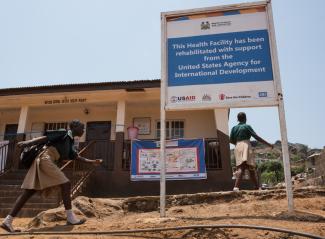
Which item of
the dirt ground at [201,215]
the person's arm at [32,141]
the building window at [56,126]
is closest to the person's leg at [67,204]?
the dirt ground at [201,215]

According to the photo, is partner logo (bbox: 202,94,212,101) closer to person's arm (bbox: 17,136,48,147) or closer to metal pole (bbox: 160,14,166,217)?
metal pole (bbox: 160,14,166,217)

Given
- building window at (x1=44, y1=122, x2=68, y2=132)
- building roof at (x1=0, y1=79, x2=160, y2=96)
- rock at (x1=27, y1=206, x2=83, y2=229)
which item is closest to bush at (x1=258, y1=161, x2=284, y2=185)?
building window at (x1=44, y1=122, x2=68, y2=132)

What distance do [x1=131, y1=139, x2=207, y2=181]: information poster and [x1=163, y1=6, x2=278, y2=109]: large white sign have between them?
5015 mm

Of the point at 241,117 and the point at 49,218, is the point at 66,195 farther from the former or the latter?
the point at 241,117

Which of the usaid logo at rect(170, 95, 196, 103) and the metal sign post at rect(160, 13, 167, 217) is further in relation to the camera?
the usaid logo at rect(170, 95, 196, 103)

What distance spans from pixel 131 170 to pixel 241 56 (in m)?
6.07

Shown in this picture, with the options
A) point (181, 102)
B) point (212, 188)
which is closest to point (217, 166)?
point (212, 188)

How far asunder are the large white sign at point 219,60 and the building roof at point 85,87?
20.1ft

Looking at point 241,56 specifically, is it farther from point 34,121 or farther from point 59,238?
point 34,121

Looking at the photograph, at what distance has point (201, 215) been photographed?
206 inches

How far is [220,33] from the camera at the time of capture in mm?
5523

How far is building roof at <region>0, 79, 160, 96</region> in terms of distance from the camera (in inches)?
466

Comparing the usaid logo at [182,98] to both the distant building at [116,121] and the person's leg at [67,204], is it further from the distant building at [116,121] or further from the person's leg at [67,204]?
the distant building at [116,121]

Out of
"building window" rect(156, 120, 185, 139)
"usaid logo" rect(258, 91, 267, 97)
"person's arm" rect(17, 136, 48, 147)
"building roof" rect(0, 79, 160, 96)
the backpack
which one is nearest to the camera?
"person's arm" rect(17, 136, 48, 147)
